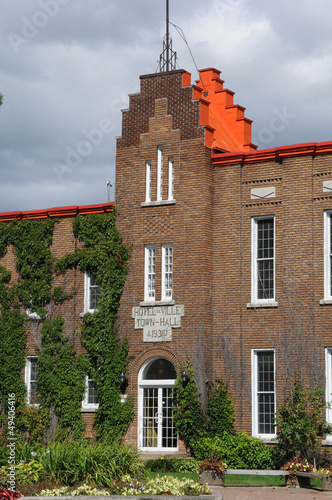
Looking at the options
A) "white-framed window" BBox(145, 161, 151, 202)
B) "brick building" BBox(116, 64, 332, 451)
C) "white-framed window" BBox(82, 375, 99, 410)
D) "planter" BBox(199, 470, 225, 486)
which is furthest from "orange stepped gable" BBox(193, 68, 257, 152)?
"planter" BBox(199, 470, 225, 486)

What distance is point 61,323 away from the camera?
2959 cm

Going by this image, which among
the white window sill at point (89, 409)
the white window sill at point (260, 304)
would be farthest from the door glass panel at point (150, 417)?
the white window sill at point (260, 304)

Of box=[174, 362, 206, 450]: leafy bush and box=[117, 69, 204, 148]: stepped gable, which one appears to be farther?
box=[117, 69, 204, 148]: stepped gable

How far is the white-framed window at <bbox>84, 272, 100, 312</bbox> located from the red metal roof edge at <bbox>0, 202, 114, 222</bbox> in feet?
7.61

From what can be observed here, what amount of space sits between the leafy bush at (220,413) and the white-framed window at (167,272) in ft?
12.2

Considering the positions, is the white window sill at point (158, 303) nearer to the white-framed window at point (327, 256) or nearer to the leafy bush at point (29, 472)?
the white-framed window at point (327, 256)

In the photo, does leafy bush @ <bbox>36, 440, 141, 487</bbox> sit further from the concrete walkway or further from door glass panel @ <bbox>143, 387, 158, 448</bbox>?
door glass panel @ <bbox>143, 387, 158, 448</bbox>

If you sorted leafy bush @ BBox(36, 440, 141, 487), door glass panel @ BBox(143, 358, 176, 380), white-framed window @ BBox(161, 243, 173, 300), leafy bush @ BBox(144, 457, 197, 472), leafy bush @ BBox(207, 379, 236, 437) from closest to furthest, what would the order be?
leafy bush @ BBox(36, 440, 141, 487)
leafy bush @ BBox(144, 457, 197, 472)
leafy bush @ BBox(207, 379, 236, 437)
door glass panel @ BBox(143, 358, 176, 380)
white-framed window @ BBox(161, 243, 173, 300)

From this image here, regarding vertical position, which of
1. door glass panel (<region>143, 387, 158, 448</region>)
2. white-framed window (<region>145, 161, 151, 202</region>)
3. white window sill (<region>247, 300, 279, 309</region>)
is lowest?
door glass panel (<region>143, 387, 158, 448</region>)

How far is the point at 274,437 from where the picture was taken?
2484cm

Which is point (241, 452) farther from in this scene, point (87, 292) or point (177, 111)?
point (177, 111)

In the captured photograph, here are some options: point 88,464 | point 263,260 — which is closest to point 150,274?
point 263,260

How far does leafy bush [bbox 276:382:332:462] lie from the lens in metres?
23.2

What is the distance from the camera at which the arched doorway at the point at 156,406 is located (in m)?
26.8
